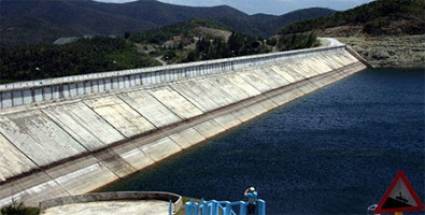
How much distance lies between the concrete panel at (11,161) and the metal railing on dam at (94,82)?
15.4ft

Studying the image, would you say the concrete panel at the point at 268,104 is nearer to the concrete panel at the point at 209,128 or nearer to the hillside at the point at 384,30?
the concrete panel at the point at 209,128

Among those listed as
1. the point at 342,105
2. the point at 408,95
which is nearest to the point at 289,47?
the point at 408,95

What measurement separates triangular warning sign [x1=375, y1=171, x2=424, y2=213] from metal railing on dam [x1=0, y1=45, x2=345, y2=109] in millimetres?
31230

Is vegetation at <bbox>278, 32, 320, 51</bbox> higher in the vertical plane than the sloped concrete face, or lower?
lower

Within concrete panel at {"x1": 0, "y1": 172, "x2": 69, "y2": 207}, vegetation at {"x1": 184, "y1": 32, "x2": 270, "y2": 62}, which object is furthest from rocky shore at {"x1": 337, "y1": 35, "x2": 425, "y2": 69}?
concrete panel at {"x1": 0, "y1": 172, "x2": 69, "y2": 207}

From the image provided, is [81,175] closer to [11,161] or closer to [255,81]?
[11,161]

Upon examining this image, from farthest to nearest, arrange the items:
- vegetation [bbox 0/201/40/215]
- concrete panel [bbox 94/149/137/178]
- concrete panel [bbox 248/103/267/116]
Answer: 1. concrete panel [bbox 248/103/267/116]
2. concrete panel [bbox 94/149/137/178]
3. vegetation [bbox 0/201/40/215]

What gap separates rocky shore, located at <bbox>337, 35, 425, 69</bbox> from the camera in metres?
124

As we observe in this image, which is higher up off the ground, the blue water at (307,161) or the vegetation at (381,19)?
the vegetation at (381,19)

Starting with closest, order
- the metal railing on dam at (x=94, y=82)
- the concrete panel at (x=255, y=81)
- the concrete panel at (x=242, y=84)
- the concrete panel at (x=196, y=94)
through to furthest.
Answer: the metal railing on dam at (x=94, y=82), the concrete panel at (x=196, y=94), the concrete panel at (x=242, y=84), the concrete panel at (x=255, y=81)

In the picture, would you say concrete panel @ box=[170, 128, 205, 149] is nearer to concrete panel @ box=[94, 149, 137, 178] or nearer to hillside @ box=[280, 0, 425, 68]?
concrete panel @ box=[94, 149, 137, 178]

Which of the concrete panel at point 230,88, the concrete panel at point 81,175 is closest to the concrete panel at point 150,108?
the concrete panel at point 81,175

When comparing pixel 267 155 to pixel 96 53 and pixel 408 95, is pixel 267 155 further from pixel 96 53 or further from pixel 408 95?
pixel 96 53

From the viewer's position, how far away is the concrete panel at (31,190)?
1161 inches
